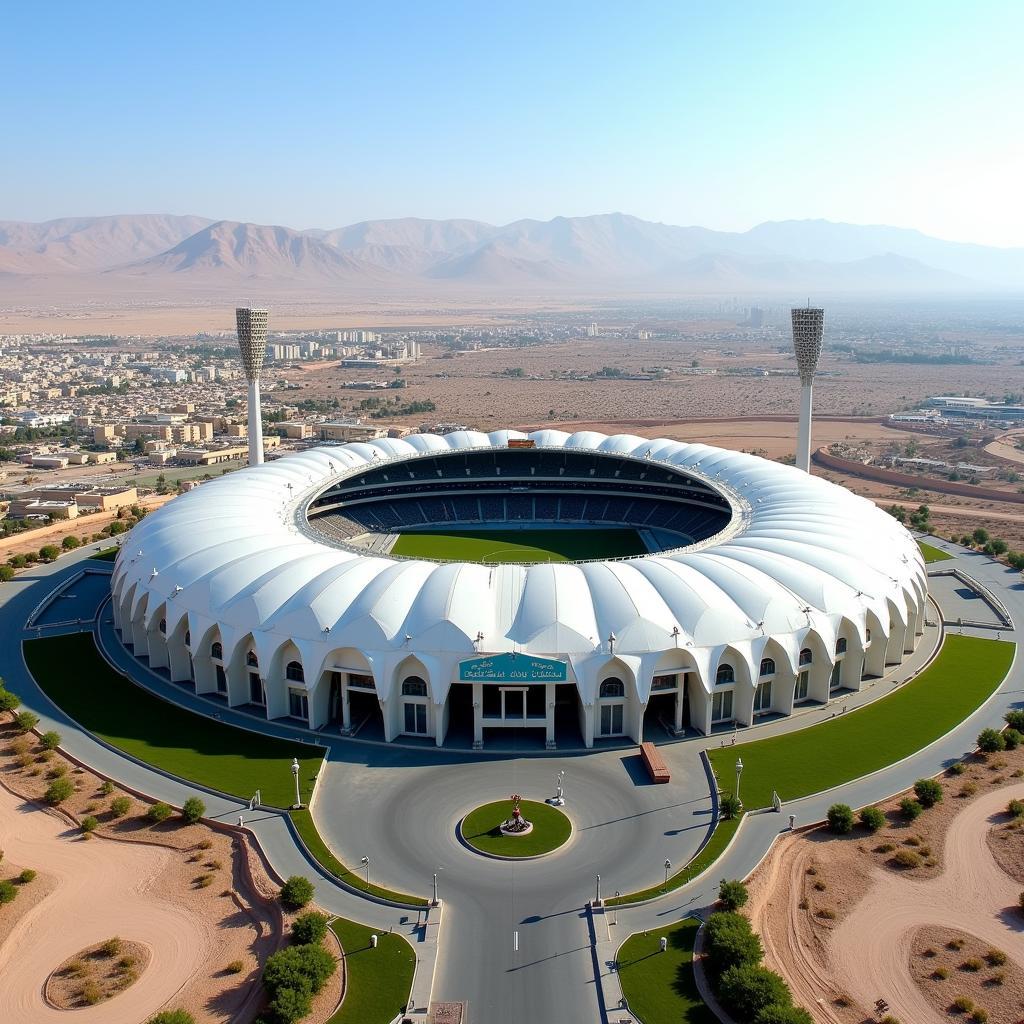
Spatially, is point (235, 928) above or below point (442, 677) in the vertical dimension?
below

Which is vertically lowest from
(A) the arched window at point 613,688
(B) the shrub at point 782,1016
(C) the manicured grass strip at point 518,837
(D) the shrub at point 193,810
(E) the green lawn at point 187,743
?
(C) the manicured grass strip at point 518,837

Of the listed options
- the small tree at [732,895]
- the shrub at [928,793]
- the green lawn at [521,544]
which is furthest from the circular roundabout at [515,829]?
the green lawn at [521,544]

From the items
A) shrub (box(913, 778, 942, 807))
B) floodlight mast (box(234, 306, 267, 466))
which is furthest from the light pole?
floodlight mast (box(234, 306, 267, 466))

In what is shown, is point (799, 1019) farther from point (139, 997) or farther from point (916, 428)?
point (916, 428)

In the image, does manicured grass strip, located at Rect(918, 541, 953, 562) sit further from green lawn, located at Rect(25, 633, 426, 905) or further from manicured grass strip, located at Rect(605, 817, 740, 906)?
green lawn, located at Rect(25, 633, 426, 905)

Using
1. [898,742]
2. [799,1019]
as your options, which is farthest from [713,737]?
[799,1019]

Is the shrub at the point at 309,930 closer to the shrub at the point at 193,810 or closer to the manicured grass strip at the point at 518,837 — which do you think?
the manicured grass strip at the point at 518,837

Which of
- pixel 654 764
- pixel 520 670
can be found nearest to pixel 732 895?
pixel 654 764
